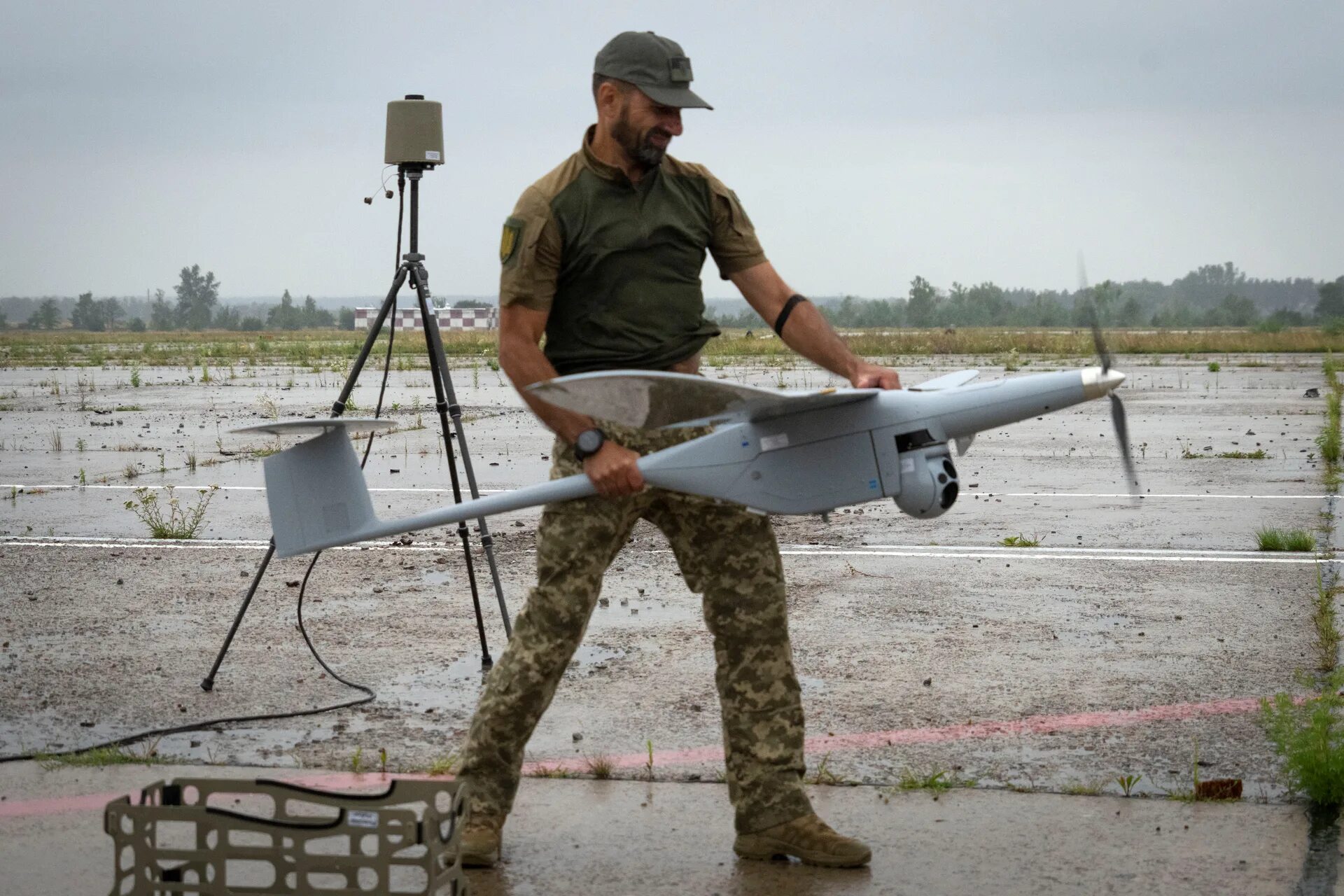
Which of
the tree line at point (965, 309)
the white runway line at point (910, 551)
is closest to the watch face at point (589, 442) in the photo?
the white runway line at point (910, 551)

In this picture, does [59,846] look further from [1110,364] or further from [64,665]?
[1110,364]

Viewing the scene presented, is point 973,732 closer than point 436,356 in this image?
Yes

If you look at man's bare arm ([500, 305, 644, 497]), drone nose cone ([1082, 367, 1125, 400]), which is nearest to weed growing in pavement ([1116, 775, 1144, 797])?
drone nose cone ([1082, 367, 1125, 400])

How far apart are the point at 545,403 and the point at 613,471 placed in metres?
0.26

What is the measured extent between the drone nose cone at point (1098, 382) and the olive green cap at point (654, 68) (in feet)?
4.02

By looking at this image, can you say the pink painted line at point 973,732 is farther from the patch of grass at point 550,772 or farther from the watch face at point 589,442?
the watch face at point 589,442

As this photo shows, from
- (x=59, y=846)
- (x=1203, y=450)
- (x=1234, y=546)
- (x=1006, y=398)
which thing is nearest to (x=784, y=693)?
(x=1006, y=398)

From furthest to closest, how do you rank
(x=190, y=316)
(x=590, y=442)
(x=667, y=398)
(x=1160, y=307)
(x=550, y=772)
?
(x=190, y=316)
(x=1160, y=307)
(x=550, y=772)
(x=590, y=442)
(x=667, y=398)

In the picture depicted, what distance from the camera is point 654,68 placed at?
3.83m

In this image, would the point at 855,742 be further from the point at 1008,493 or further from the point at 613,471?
the point at 1008,493

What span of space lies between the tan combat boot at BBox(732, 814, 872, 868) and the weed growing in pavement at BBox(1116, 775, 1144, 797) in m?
0.96

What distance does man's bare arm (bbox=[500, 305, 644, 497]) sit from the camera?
3.82m

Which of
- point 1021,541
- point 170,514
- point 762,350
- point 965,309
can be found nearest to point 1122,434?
point 1021,541

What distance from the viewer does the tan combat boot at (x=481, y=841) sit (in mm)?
3969
